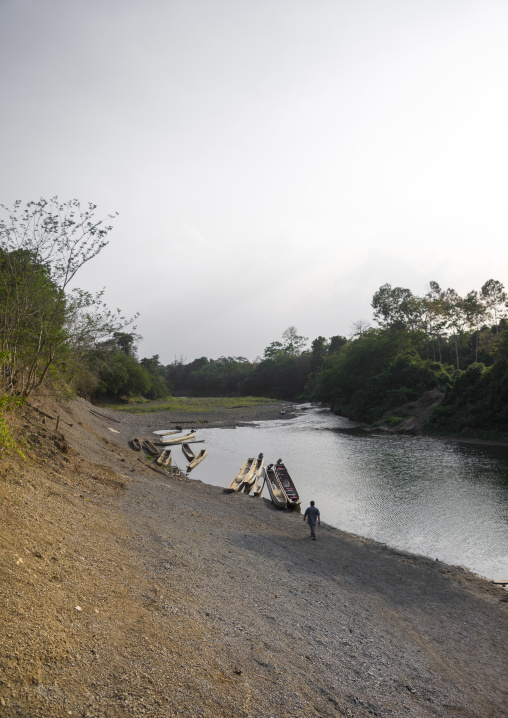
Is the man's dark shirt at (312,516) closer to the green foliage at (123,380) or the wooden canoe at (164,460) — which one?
the wooden canoe at (164,460)

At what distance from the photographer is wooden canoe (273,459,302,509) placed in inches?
796

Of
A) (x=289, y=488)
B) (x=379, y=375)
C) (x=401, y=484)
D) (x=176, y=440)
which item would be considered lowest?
(x=176, y=440)

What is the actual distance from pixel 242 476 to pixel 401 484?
348 inches

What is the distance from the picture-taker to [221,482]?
1020 inches

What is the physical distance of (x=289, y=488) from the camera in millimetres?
22375

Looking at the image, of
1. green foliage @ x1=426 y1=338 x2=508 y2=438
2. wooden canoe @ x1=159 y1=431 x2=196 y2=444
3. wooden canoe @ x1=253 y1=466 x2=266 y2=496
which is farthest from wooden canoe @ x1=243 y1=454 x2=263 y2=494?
green foliage @ x1=426 y1=338 x2=508 y2=438

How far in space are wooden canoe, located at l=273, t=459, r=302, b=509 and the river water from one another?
78cm

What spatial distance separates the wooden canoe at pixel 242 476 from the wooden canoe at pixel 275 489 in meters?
1.09

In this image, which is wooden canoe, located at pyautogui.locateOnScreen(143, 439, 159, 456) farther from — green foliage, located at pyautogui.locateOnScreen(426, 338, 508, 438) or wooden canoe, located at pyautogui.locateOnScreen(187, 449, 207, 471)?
green foliage, located at pyautogui.locateOnScreen(426, 338, 508, 438)

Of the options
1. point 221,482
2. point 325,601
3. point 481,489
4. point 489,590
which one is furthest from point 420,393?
point 325,601

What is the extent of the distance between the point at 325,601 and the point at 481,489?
637 inches

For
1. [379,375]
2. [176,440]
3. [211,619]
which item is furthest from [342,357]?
[211,619]

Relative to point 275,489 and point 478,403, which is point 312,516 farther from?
point 478,403

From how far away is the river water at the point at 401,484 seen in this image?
16.3 meters
